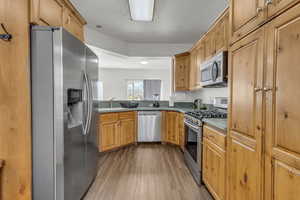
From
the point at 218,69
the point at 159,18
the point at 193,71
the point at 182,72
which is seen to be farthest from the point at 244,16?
the point at 182,72

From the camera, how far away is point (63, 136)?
1518 mm

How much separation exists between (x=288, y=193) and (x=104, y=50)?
12.9ft

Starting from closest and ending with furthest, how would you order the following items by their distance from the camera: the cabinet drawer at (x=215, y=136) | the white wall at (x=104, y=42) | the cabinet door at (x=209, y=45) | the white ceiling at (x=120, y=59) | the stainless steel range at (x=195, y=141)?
the cabinet drawer at (x=215, y=136) → the stainless steel range at (x=195, y=141) → the cabinet door at (x=209, y=45) → the white wall at (x=104, y=42) → the white ceiling at (x=120, y=59)

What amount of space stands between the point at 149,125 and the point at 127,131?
61cm

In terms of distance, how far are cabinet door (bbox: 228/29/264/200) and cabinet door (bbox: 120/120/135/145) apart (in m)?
2.78

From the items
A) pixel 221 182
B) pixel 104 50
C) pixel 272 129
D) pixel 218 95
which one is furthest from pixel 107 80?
pixel 272 129

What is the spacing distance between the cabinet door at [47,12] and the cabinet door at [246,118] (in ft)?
5.78

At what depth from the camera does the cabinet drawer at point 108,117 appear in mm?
3511

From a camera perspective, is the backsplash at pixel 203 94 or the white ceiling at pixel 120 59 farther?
the white ceiling at pixel 120 59

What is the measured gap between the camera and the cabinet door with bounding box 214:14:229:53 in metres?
2.33

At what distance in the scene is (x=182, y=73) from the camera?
4.55 meters

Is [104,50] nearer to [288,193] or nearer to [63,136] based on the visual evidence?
[63,136]

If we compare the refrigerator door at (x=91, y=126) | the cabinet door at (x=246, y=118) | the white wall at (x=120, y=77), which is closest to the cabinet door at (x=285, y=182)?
the cabinet door at (x=246, y=118)

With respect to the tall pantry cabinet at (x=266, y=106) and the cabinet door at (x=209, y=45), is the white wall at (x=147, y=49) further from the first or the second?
the tall pantry cabinet at (x=266, y=106)
